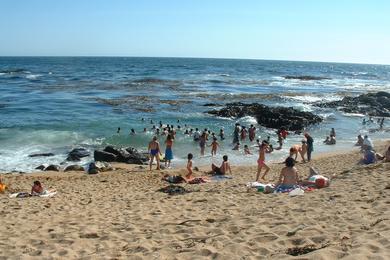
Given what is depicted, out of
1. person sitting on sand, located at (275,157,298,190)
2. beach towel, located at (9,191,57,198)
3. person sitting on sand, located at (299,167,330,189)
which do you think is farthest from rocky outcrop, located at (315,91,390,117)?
beach towel, located at (9,191,57,198)

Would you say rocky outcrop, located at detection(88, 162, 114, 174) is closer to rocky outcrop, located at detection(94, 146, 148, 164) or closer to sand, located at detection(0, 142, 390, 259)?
rocky outcrop, located at detection(94, 146, 148, 164)

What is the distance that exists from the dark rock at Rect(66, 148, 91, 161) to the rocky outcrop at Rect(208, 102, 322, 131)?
14.4 m

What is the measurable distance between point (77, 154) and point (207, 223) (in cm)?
→ 1351

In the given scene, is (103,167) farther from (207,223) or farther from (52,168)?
(207,223)

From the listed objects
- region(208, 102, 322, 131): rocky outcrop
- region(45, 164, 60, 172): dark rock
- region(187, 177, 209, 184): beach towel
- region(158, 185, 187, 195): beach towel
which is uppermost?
region(158, 185, 187, 195): beach towel

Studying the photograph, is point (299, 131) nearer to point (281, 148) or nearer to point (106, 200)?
point (281, 148)

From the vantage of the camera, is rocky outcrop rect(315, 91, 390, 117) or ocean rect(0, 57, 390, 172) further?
rocky outcrop rect(315, 91, 390, 117)

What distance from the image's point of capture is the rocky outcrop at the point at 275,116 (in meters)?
30.3

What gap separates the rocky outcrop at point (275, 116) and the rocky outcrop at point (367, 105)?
809 centimetres

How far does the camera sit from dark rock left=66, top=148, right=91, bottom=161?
19.9 meters

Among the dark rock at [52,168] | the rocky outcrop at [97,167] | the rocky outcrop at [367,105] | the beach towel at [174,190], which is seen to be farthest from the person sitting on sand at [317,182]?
the rocky outcrop at [367,105]

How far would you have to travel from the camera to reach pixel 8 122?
93.8 feet

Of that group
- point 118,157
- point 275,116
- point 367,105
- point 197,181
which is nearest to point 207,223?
point 197,181

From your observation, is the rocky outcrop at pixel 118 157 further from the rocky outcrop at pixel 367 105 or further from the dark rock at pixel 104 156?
the rocky outcrop at pixel 367 105
